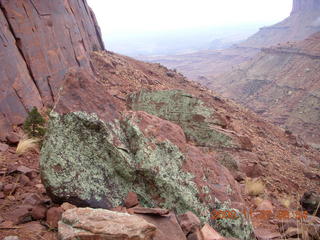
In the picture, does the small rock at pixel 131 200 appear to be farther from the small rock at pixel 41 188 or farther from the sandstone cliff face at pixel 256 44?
the sandstone cliff face at pixel 256 44

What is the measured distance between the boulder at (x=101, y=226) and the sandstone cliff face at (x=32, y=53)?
530 cm

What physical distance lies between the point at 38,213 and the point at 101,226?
0.97 m

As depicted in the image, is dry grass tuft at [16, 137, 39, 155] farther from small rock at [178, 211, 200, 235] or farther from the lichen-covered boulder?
small rock at [178, 211, 200, 235]

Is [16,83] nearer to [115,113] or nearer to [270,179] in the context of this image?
[115,113]

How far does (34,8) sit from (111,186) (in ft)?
33.4

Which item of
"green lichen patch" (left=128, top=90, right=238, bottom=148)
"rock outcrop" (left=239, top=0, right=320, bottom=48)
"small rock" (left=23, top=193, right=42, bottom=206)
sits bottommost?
"rock outcrop" (left=239, top=0, right=320, bottom=48)

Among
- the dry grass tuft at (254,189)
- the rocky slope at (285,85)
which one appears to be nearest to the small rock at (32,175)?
the dry grass tuft at (254,189)

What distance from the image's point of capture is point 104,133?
12.6 ft

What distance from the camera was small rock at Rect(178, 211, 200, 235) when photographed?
3365 millimetres

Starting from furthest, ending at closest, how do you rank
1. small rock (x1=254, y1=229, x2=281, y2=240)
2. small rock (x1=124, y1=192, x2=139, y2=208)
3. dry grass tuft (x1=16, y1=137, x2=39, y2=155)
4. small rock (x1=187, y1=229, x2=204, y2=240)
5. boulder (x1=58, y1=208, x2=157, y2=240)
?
1. dry grass tuft (x1=16, y1=137, x2=39, y2=155)
2. small rock (x1=254, y1=229, x2=281, y2=240)
3. small rock (x1=124, y1=192, x2=139, y2=208)
4. small rock (x1=187, y1=229, x2=204, y2=240)
5. boulder (x1=58, y1=208, x2=157, y2=240)

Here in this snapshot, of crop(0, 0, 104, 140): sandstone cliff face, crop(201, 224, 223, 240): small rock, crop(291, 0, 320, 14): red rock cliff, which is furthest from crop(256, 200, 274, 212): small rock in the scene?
crop(291, 0, 320, 14): red rock cliff

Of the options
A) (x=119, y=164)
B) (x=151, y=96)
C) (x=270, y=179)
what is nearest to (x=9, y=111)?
(x=151, y=96)

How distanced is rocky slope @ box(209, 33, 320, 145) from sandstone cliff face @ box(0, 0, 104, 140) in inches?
1072

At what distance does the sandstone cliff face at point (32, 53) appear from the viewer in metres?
8.40
